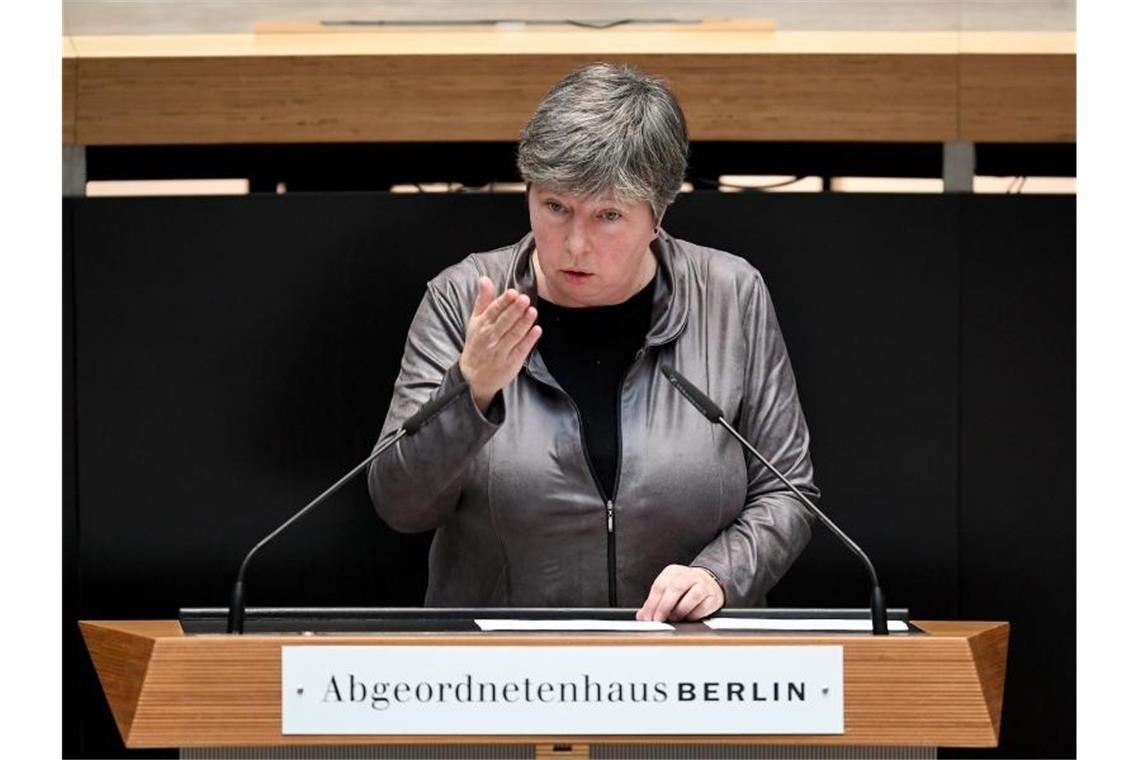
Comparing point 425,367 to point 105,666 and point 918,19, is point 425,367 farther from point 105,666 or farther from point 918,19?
point 918,19

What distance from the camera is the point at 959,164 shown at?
3770mm

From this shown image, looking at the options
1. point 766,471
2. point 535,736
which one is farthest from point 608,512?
point 535,736

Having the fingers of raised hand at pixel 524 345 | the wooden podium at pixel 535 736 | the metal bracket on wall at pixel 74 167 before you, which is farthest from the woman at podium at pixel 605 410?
the metal bracket on wall at pixel 74 167

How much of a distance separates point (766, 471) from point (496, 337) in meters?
0.64

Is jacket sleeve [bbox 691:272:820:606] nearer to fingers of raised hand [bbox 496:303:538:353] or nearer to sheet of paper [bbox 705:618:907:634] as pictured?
sheet of paper [bbox 705:618:907:634]

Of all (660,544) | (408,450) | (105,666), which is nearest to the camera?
(105,666)

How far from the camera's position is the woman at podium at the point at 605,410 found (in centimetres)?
256

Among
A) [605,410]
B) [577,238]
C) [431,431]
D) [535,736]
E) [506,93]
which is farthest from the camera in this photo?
[506,93]

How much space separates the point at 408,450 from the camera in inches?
98.4

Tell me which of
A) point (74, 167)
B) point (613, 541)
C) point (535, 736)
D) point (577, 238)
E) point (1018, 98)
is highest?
point (1018, 98)

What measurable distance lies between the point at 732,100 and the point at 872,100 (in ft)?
0.98

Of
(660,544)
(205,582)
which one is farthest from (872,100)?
(205,582)

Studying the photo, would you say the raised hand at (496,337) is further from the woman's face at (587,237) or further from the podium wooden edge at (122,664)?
the podium wooden edge at (122,664)

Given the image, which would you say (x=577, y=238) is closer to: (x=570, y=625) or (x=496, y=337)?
(x=496, y=337)
